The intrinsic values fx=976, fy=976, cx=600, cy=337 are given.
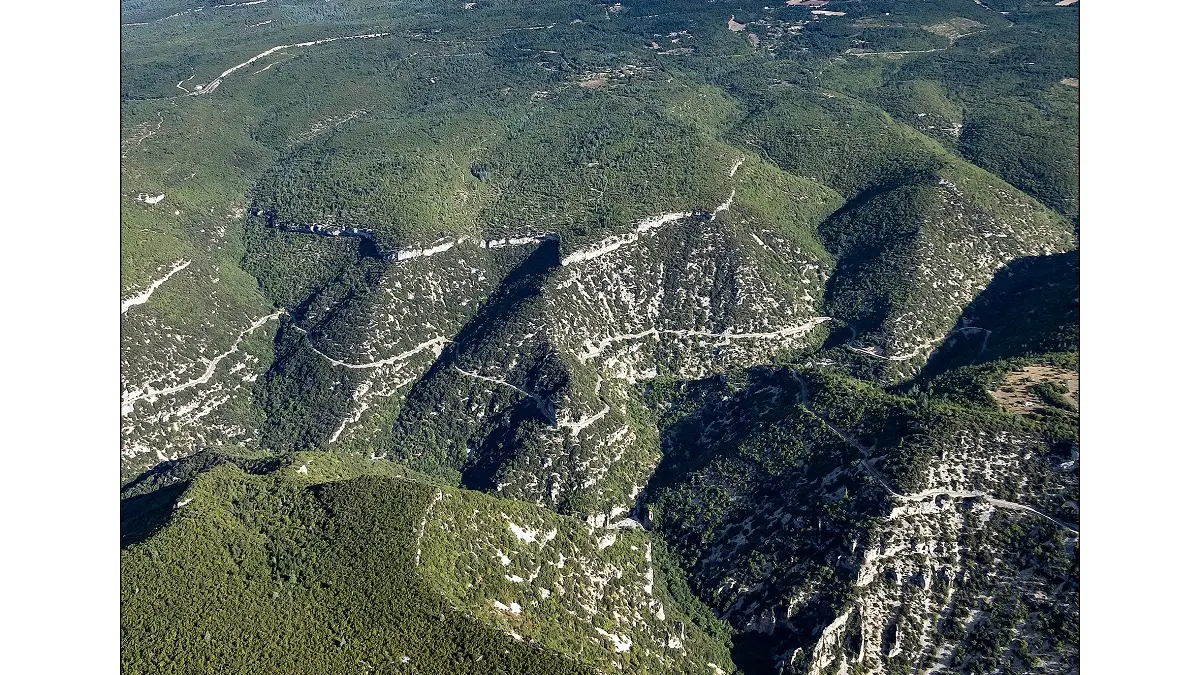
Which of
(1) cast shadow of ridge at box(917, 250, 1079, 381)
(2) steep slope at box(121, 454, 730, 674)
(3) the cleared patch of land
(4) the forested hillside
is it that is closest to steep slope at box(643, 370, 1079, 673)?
(4) the forested hillside

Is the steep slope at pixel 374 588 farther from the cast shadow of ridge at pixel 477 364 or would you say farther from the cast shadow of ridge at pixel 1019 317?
the cast shadow of ridge at pixel 1019 317

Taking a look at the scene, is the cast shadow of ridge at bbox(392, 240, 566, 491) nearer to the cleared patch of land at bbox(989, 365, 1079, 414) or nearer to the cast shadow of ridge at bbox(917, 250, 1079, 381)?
the cast shadow of ridge at bbox(917, 250, 1079, 381)

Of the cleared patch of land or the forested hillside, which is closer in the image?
the forested hillside

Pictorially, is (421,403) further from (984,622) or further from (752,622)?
(984,622)

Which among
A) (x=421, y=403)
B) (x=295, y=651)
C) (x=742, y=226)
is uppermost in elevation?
(x=295, y=651)

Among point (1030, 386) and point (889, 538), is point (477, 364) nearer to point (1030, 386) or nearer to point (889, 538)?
point (889, 538)

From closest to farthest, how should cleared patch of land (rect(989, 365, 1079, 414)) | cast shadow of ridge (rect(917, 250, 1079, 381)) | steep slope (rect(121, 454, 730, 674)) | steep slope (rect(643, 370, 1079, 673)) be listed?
1. steep slope (rect(121, 454, 730, 674))
2. steep slope (rect(643, 370, 1079, 673))
3. cleared patch of land (rect(989, 365, 1079, 414))
4. cast shadow of ridge (rect(917, 250, 1079, 381))

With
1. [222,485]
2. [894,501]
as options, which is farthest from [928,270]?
[222,485]

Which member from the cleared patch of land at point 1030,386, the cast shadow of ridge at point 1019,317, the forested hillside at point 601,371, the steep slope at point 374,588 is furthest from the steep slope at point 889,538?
the cast shadow of ridge at point 1019,317
